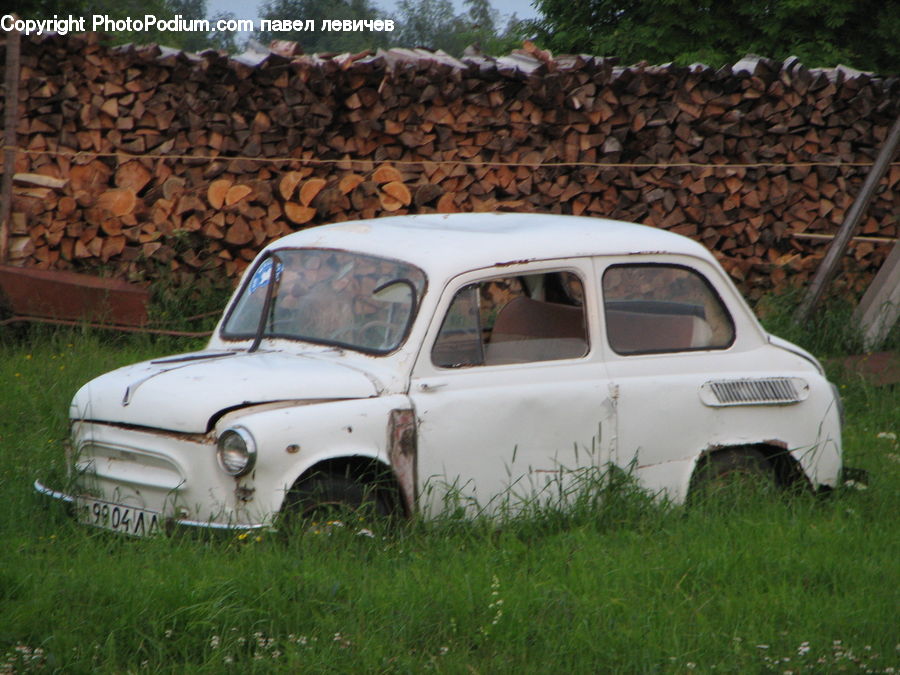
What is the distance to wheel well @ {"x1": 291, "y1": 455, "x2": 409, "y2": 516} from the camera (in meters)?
4.38

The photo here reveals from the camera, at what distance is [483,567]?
Answer: 164 inches

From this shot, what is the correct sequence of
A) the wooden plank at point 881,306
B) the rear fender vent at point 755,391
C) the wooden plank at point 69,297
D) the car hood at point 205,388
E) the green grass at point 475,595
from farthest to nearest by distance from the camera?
the wooden plank at point 881,306
the wooden plank at point 69,297
the rear fender vent at point 755,391
the car hood at point 205,388
the green grass at point 475,595

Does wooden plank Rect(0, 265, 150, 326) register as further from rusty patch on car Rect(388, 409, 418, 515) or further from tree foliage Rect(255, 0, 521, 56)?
tree foliage Rect(255, 0, 521, 56)

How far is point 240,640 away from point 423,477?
1.17 m

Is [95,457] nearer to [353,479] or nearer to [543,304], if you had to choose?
[353,479]

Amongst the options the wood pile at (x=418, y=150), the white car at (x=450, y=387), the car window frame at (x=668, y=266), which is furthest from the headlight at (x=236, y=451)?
the wood pile at (x=418, y=150)

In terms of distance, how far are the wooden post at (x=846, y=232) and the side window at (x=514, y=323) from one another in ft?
16.4

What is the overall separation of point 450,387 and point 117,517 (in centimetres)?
141

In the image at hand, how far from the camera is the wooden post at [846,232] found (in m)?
9.57

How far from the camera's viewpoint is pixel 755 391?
5180mm

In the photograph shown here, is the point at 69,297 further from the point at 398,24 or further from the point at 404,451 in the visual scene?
the point at 398,24

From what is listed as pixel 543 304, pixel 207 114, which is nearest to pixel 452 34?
pixel 207 114

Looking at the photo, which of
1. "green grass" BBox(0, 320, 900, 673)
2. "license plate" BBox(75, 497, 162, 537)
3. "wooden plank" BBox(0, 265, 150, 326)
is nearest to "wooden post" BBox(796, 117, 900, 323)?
"green grass" BBox(0, 320, 900, 673)

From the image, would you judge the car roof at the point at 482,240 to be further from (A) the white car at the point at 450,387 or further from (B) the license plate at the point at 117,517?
(B) the license plate at the point at 117,517
